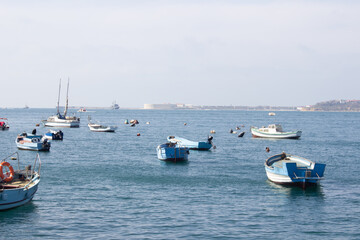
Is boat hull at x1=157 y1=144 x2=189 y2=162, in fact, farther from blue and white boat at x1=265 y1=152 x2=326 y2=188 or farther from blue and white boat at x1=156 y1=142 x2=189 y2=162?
blue and white boat at x1=265 y1=152 x2=326 y2=188

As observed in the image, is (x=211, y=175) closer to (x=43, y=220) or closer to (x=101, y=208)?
(x=101, y=208)

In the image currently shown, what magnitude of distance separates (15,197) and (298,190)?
2696 cm

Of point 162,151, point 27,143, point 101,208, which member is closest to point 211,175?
point 162,151

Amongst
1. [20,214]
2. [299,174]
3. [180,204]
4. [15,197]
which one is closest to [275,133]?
[299,174]

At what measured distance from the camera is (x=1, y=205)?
35562 millimetres

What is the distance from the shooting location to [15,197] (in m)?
36.5

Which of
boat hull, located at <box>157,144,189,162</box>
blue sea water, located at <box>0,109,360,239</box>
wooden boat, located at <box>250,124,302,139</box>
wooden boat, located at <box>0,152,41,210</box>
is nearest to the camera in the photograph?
blue sea water, located at <box>0,109,360,239</box>

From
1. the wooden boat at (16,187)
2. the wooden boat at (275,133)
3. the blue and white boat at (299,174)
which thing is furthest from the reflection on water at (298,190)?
the wooden boat at (275,133)

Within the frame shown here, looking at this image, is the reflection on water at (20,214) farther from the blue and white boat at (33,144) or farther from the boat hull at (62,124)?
the boat hull at (62,124)

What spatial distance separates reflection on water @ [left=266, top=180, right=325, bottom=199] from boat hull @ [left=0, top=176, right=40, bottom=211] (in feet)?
76.9

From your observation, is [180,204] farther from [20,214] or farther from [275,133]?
[275,133]

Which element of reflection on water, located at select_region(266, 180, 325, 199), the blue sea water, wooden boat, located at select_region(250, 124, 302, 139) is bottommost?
the blue sea water

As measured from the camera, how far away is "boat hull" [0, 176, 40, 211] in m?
35.5

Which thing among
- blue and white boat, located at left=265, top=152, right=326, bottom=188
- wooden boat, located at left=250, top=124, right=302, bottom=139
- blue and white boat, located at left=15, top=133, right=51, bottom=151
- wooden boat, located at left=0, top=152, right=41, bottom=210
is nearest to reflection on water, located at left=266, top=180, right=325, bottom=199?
blue and white boat, located at left=265, top=152, right=326, bottom=188
